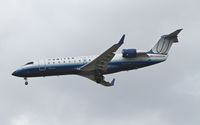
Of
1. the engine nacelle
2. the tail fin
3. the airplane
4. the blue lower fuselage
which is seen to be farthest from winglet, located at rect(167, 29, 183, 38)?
the engine nacelle

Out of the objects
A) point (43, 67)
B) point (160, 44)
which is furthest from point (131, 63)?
point (43, 67)

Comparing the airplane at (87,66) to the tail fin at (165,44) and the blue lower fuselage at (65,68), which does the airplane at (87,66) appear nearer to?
the blue lower fuselage at (65,68)

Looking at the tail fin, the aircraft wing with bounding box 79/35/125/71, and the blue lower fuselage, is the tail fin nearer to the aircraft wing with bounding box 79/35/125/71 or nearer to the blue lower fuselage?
the blue lower fuselage

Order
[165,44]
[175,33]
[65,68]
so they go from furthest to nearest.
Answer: [165,44] < [175,33] < [65,68]

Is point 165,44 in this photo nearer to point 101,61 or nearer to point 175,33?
point 175,33

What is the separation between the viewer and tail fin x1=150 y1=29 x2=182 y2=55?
71.2 meters

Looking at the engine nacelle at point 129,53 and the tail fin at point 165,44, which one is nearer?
the engine nacelle at point 129,53

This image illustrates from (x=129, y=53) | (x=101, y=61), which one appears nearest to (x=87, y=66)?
(x=101, y=61)

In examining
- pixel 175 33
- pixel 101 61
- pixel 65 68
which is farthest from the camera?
Result: pixel 175 33

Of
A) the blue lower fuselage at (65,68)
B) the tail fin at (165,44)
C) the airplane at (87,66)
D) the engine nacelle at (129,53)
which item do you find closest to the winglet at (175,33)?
the tail fin at (165,44)

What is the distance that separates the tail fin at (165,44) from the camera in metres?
71.2

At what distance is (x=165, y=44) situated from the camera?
236ft

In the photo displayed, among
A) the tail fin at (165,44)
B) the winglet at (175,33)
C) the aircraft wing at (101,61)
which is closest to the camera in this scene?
the aircraft wing at (101,61)

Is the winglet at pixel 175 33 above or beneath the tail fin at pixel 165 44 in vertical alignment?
above
